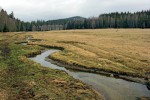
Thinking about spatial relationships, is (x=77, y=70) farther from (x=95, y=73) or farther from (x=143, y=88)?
(x=143, y=88)

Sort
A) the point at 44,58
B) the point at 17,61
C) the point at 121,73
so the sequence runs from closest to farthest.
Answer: the point at 121,73 → the point at 17,61 → the point at 44,58

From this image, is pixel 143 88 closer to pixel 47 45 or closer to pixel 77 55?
pixel 77 55

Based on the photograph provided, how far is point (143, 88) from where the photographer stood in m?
32.6

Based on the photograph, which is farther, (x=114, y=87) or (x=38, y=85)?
(x=114, y=87)

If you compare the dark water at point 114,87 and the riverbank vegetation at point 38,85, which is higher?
the riverbank vegetation at point 38,85

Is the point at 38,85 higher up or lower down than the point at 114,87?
higher up

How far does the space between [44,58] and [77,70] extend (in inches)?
501

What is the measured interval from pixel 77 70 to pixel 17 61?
11.2 meters

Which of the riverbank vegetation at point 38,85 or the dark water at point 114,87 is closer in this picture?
the riverbank vegetation at point 38,85

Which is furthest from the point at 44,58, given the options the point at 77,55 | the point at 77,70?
the point at 77,70

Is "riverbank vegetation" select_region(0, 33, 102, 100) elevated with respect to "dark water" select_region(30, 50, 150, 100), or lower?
elevated

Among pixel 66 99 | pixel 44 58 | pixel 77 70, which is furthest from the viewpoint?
pixel 44 58

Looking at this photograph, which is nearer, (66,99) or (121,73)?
(66,99)

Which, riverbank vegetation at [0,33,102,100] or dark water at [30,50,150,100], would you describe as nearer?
riverbank vegetation at [0,33,102,100]
